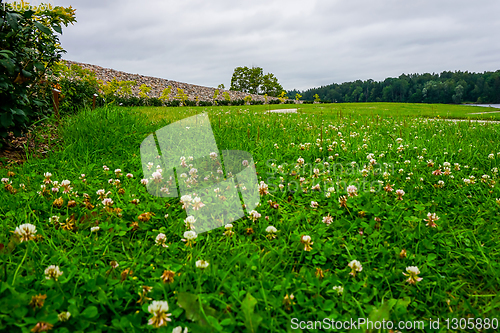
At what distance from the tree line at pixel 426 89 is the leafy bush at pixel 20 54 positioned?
242 ft

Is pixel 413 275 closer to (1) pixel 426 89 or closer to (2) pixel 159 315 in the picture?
(2) pixel 159 315

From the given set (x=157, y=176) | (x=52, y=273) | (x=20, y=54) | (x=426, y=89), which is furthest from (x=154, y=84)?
(x=426, y=89)

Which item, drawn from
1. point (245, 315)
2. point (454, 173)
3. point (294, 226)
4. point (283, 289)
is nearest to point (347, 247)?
point (294, 226)

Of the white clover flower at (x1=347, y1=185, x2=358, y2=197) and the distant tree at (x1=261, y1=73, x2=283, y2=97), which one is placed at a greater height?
the distant tree at (x1=261, y1=73, x2=283, y2=97)

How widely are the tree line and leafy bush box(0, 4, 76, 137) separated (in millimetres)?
73770

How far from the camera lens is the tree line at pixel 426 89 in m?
70.0

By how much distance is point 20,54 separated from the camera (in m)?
3.90

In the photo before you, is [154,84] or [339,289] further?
[154,84]

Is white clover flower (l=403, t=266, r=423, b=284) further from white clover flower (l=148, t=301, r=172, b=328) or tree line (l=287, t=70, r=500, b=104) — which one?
tree line (l=287, t=70, r=500, b=104)

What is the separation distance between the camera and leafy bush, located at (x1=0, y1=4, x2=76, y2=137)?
11.8 feet

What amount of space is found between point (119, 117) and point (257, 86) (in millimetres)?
61662

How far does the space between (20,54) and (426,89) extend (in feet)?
301

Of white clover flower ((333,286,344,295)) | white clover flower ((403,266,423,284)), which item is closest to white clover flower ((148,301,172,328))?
white clover flower ((333,286,344,295))

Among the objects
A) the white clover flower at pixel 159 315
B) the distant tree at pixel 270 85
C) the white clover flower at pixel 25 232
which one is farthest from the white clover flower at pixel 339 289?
the distant tree at pixel 270 85
